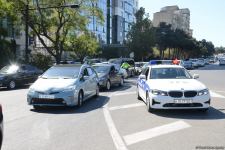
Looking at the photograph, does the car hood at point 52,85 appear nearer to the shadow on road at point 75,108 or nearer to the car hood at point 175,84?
the shadow on road at point 75,108

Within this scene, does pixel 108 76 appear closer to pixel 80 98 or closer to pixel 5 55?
pixel 80 98

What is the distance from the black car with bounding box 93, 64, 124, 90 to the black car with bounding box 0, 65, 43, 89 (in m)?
4.77

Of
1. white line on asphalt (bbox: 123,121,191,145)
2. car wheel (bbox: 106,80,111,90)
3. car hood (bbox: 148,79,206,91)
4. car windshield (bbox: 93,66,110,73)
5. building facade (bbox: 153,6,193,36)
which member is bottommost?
car wheel (bbox: 106,80,111,90)

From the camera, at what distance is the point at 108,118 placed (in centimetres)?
1094

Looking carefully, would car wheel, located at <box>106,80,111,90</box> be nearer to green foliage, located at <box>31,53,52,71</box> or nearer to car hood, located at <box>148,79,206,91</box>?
car hood, located at <box>148,79,206,91</box>

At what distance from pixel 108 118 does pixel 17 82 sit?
548 inches

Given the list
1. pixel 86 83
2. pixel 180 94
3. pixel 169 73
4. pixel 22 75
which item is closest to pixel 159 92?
pixel 180 94

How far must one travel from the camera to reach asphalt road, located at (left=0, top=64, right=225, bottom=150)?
7.64 meters

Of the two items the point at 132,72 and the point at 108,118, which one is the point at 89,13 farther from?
the point at 108,118

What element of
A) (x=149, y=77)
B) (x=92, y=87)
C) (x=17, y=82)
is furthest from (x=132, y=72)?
(x=149, y=77)

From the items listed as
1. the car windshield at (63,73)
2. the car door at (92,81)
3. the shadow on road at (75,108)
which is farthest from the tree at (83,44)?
the shadow on road at (75,108)

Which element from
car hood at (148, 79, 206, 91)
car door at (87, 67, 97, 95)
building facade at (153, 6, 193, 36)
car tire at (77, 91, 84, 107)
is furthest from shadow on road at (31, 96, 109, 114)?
building facade at (153, 6, 193, 36)

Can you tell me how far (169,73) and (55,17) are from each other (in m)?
25.4

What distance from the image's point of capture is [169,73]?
13.3 meters
